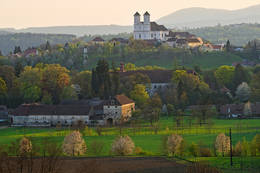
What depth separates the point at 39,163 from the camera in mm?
48312

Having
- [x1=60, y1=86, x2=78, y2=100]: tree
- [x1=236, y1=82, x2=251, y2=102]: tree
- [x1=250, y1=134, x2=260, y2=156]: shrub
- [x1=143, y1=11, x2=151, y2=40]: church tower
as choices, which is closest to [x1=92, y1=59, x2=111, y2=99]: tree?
[x1=60, y1=86, x2=78, y2=100]: tree

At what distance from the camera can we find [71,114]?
83875 millimetres

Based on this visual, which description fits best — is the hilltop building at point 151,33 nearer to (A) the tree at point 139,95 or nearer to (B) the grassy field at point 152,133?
(A) the tree at point 139,95

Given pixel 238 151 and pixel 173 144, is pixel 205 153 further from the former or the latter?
pixel 173 144

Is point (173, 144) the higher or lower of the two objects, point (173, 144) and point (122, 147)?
the higher

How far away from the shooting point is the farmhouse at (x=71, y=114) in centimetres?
8362

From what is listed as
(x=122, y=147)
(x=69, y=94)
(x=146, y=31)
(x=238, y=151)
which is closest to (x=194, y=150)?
(x=238, y=151)

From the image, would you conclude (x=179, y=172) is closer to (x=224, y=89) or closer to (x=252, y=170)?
(x=252, y=170)

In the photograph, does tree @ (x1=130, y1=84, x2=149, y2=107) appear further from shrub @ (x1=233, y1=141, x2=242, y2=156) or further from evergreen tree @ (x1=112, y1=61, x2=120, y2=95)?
shrub @ (x1=233, y1=141, x2=242, y2=156)

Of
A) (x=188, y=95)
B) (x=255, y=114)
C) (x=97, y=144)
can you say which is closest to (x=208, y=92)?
(x=188, y=95)

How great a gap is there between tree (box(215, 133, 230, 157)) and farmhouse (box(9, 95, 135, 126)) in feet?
96.3

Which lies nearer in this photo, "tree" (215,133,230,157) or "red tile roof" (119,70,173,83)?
"tree" (215,133,230,157)

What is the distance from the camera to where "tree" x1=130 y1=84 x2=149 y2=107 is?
304 feet

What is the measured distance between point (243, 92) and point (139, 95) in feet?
48.9
